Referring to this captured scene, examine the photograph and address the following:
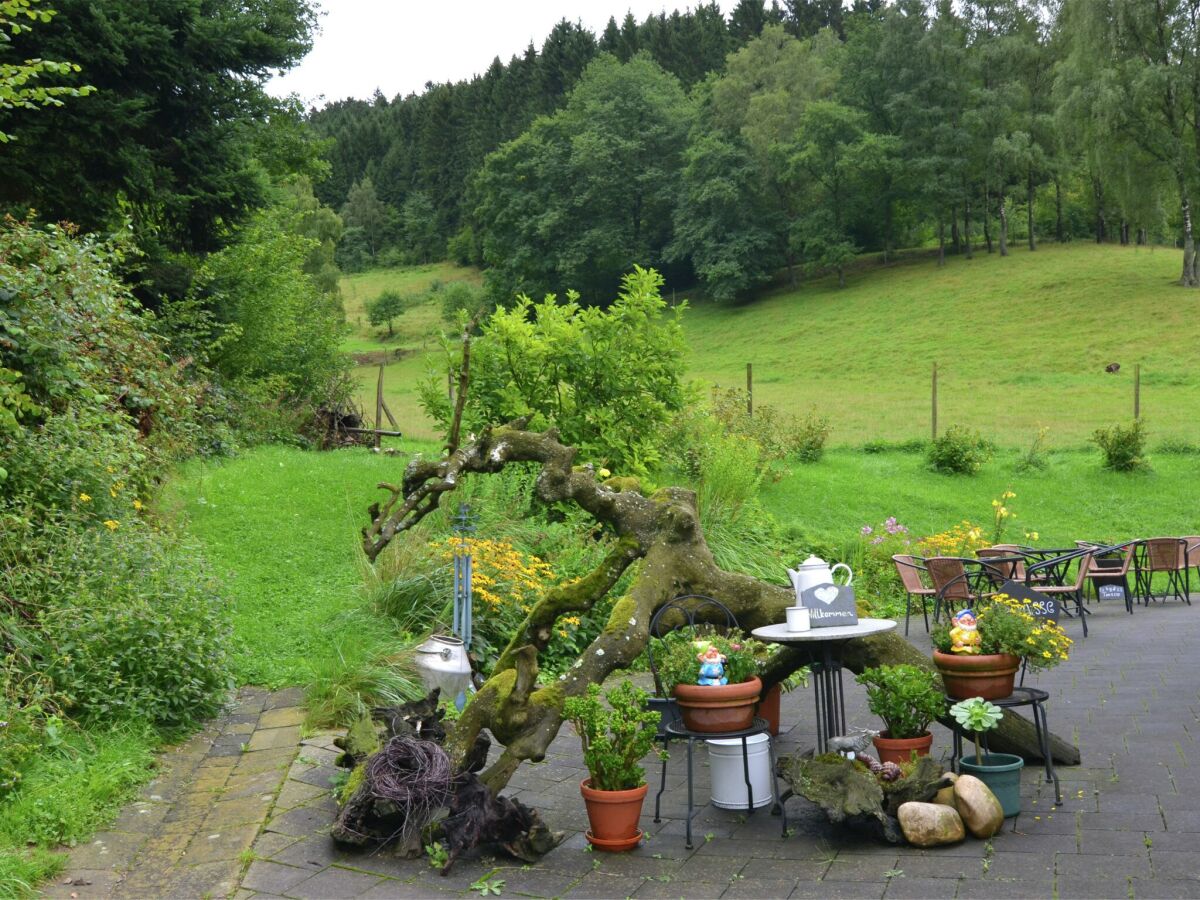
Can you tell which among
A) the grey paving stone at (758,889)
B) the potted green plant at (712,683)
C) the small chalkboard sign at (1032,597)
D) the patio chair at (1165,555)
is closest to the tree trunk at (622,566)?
the potted green plant at (712,683)

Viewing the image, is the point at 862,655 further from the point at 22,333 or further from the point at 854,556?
the point at 854,556

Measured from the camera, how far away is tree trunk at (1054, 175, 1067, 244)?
171ft

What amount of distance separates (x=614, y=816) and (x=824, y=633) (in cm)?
125

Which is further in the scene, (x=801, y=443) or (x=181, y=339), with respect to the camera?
(x=801, y=443)

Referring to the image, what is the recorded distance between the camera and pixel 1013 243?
2114 inches

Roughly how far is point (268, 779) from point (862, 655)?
9.82 ft

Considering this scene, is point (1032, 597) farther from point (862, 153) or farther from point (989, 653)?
point (862, 153)

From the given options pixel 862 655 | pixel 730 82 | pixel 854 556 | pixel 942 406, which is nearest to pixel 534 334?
pixel 854 556

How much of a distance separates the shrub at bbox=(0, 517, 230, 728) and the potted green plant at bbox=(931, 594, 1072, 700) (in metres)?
4.06

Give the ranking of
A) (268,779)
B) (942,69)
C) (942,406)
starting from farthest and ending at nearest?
(942,69) < (942,406) < (268,779)

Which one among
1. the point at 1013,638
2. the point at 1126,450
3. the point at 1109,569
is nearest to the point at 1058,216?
the point at 1126,450

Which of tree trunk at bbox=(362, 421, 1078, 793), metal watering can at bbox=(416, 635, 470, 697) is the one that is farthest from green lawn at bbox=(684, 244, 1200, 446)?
tree trunk at bbox=(362, 421, 1078, 793)

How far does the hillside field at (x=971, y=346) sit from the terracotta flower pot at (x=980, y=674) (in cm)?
1359

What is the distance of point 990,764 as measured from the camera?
4.60 m
